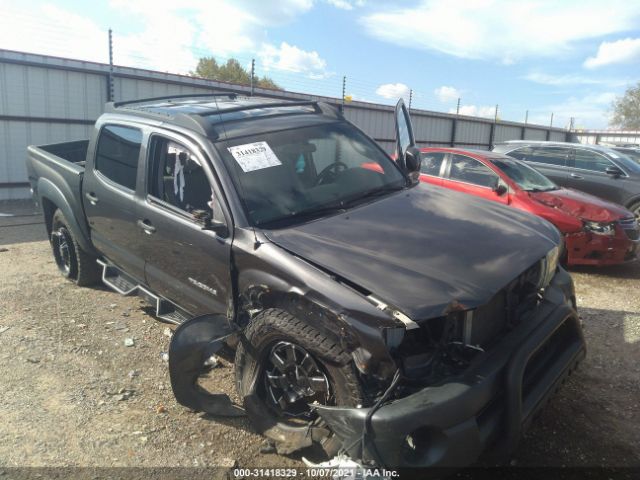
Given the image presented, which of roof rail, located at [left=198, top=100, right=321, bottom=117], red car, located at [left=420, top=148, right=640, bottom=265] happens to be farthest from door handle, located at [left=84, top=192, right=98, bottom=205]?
red car, located at [left=420, top=148, right=640, bottom=265]

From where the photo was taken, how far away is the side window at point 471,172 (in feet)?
22.4

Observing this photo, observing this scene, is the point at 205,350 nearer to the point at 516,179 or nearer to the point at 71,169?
the point at 71,169

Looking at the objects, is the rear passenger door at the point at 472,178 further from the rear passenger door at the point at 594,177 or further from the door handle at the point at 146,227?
the door handle at the point at 146,227

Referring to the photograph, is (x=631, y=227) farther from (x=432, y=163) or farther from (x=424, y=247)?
(x=424, y=247)

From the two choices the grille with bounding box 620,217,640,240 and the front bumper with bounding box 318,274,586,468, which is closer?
the front bumper with bounding box 318,274,586,468

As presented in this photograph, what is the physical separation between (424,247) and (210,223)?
1276mm

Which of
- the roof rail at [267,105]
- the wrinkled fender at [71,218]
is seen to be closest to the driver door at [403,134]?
the roof rail at [267,105]

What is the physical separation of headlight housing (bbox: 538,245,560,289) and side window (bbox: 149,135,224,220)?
200 centimetres

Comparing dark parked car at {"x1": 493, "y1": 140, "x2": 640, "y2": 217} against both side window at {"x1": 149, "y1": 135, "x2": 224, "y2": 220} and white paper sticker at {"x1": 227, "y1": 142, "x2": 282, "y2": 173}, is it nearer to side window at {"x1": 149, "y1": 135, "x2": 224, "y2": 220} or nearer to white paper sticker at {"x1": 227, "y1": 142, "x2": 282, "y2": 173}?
white paper sticker at {"x1": 227, "y1": 142, "x2": 282, "y2": 173}

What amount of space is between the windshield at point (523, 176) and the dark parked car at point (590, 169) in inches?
89.8

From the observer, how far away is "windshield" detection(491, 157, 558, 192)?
6.66 meters

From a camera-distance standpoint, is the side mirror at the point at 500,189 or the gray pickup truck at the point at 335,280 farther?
the side mirror at the point at 500,189

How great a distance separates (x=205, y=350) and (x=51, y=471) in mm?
1061

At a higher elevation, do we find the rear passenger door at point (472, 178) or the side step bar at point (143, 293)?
the rear passenger door at point (472, 178)
